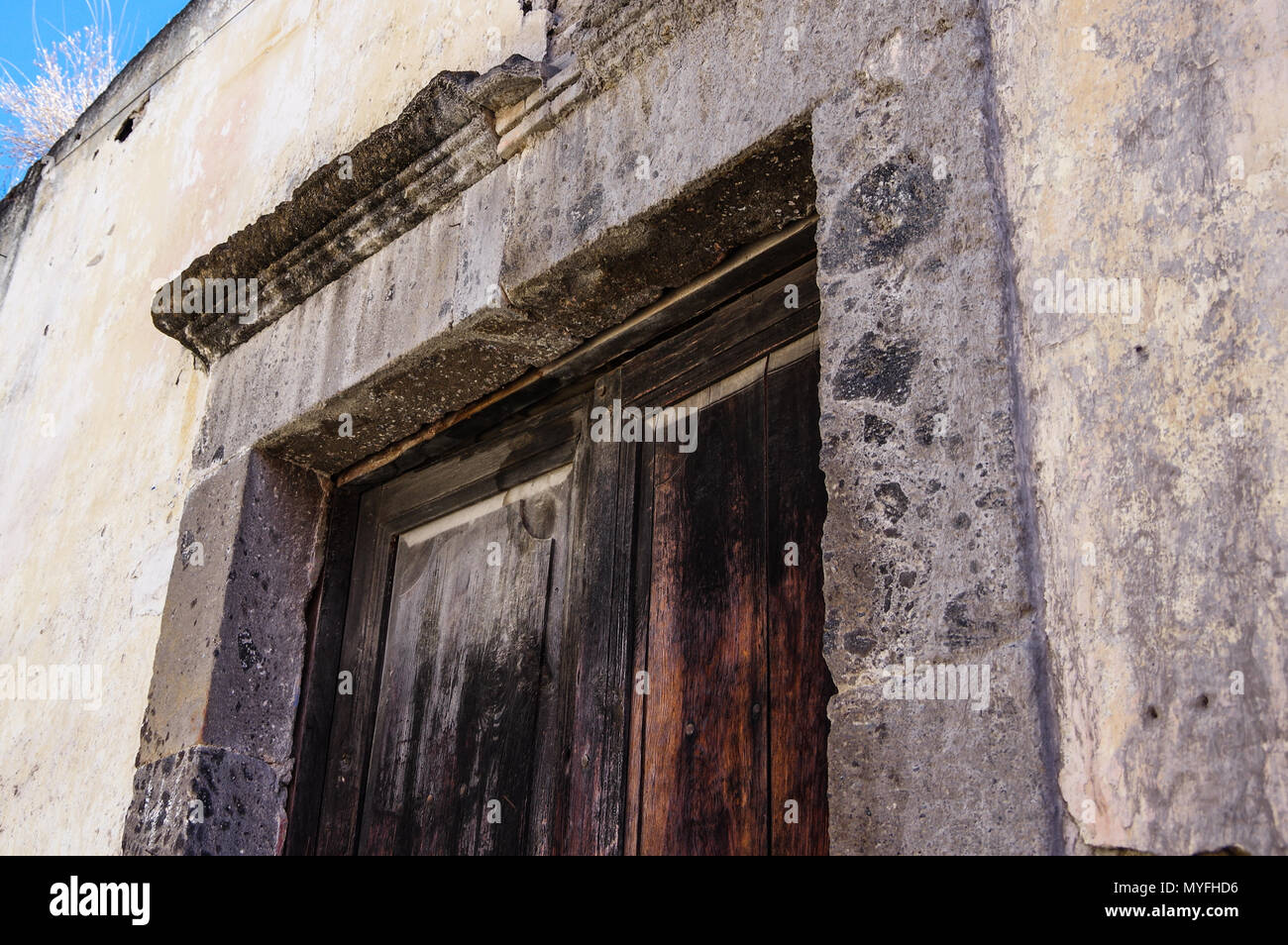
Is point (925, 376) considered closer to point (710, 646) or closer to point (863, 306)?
point (863, 306)

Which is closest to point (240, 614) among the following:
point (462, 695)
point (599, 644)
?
point (462, 695)

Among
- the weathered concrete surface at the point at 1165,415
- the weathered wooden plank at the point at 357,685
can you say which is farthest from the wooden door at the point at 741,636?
the weathered wooden plank at the point at 357,685

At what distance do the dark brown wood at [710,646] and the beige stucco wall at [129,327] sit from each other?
39.5 inches

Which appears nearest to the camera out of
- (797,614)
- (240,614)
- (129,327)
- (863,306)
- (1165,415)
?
(1165,415)

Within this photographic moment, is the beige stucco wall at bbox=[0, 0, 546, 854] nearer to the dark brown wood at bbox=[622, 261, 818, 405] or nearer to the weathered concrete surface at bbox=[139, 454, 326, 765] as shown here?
the weathered concrete surface at bbox=[139, 454, 326, 765]

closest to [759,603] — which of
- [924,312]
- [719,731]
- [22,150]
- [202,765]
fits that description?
[719,731]

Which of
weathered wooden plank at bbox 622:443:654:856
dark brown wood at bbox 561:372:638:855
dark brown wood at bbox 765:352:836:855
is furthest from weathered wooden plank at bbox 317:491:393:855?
dark brown wood at bbox 765:352:836:855

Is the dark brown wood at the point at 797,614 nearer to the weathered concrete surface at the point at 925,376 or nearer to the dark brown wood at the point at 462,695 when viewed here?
the weathered concrete surface at the point at 925,376

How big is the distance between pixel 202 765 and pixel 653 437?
3.81ft

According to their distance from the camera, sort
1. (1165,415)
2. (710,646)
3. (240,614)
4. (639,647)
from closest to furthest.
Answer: (1165,415) → (710,646) → (639,647) → (240,614)

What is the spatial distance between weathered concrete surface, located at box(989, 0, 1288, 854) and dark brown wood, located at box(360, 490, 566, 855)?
1.17m

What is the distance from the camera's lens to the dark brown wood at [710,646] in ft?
6.25

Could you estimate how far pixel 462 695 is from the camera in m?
2.46

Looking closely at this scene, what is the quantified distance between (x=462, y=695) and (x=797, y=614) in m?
0.84
